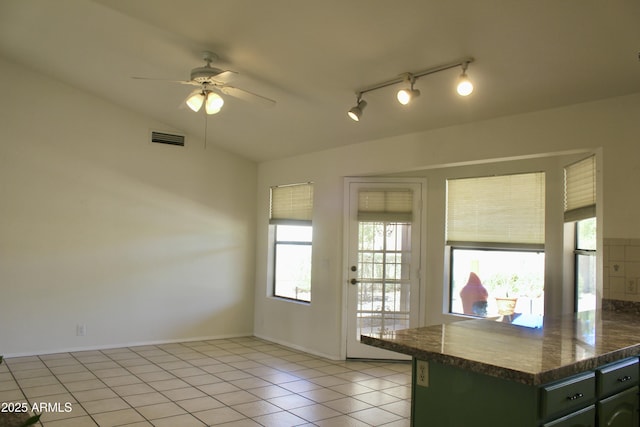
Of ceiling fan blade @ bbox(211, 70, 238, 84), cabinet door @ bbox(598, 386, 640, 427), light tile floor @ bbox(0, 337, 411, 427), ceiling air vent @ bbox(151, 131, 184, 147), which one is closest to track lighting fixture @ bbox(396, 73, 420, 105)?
ceiling fan blade @ bbox(211, 70, 238, 84)

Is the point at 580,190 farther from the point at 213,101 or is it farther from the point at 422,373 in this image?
the point at 213,101

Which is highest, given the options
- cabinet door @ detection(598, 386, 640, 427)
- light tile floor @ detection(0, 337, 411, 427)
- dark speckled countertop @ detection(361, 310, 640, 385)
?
dark speckled countertop @ detection(361, 310, 640, 385)

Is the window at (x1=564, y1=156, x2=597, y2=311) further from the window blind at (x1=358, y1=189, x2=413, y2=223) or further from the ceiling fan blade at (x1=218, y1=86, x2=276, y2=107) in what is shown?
the ceiling fan blade at (x1=218, y1=86, x2=276, y2=107)

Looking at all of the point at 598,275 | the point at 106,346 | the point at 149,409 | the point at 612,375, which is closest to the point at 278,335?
the point at 106,346

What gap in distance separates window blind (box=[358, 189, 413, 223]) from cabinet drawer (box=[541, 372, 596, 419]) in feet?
11.3

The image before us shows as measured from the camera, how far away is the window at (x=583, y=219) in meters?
3.89

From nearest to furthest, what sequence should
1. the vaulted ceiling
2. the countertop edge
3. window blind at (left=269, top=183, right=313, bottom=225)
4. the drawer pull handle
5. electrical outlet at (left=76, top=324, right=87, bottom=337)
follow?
the countertop edge < the drawer pull handle < the vaulted ceiling < electrical outlet at (left=76, top=324, right=87, bottom=337) < window blind at (left=269, top=183, right=313, bottom=225)

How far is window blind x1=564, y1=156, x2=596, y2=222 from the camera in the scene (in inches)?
151

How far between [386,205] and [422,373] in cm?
346

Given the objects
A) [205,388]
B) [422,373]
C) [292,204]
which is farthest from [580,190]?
[205,388]

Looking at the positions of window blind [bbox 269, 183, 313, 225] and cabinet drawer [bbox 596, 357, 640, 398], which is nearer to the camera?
cabinet drawer [bbox 596, 357, 640, 398]

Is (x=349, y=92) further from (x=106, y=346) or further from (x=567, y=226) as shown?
(x=106, y=346)

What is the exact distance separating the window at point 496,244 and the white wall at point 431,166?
0.16 metres

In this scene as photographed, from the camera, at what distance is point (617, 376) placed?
2.39 m
